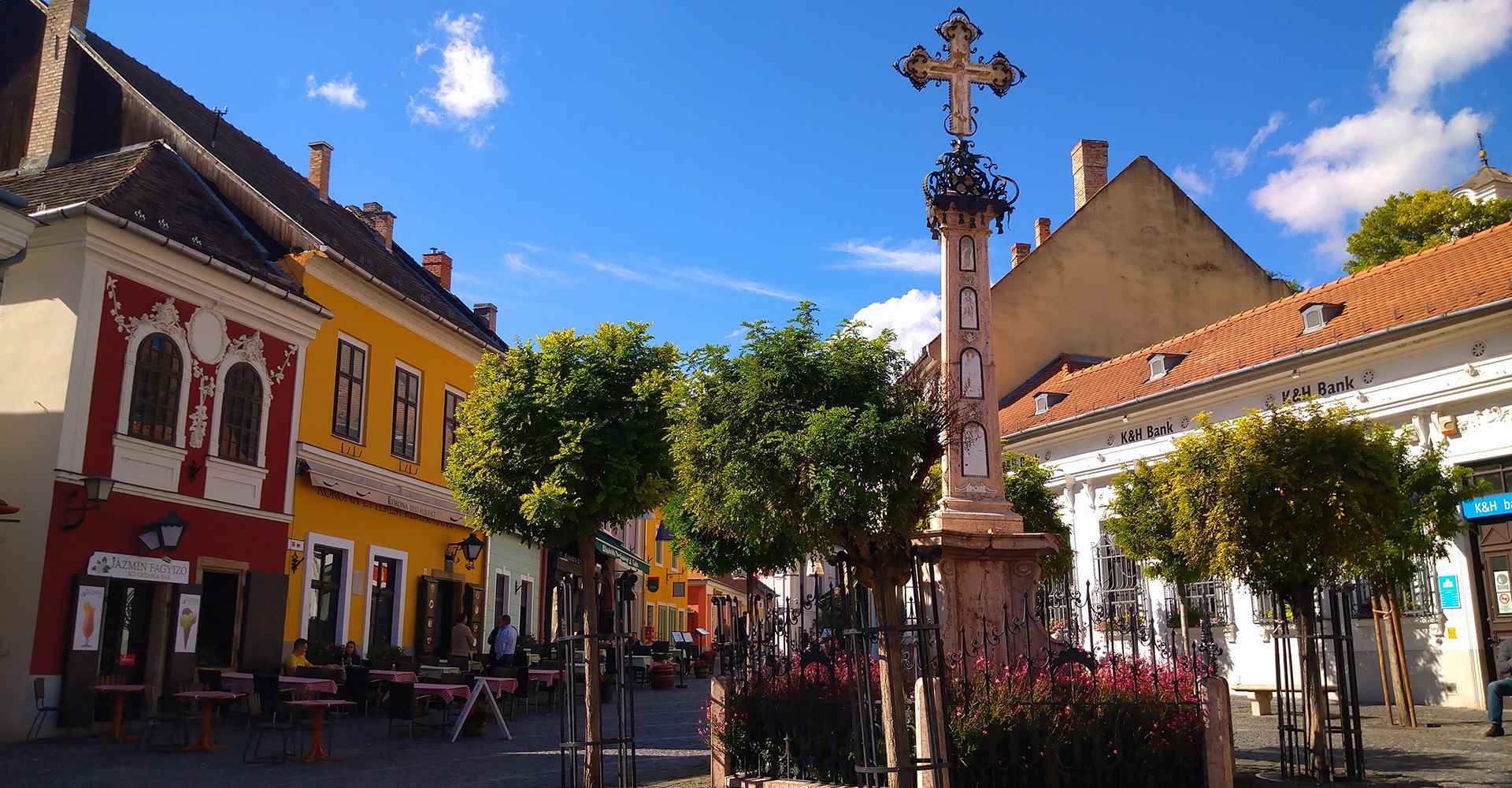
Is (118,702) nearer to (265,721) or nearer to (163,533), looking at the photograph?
(265,721)

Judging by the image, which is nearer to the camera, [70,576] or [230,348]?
[70,576]

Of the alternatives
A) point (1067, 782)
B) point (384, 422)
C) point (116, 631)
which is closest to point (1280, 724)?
point (1067, 782)

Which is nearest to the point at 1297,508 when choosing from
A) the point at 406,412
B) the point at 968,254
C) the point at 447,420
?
the point at 968,254

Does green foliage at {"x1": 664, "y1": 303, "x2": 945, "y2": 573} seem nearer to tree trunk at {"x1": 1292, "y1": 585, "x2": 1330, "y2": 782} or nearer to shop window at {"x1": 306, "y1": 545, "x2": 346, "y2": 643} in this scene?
tree trunk at {"x1": 1292, "y1": 585, "x2": 1330, "y2": 782}

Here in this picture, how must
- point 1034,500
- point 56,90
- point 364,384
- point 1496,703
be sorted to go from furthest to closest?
1. point 364,384
2. point 56,90
3. point 1034,500
4. point 1496,703

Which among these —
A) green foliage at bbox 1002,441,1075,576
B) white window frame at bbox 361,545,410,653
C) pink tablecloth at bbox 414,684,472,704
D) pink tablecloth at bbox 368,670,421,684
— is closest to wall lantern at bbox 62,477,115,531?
pink tablecloth at bbox 368,670,421,684

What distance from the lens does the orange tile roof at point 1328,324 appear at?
1678 centimetres

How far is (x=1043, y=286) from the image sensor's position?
27969mm

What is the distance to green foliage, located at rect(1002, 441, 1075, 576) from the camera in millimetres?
16297

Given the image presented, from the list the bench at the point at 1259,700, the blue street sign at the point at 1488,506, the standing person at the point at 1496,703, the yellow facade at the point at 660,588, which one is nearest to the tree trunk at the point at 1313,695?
the standing person at the point at 1496,703

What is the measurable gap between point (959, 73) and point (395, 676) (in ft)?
33.6

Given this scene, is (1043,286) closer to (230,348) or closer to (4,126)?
(230,348)

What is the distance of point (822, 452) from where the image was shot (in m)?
7.00

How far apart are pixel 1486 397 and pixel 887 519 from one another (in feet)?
41.2
